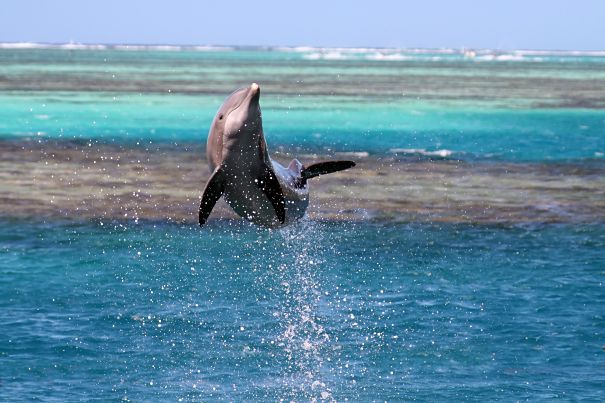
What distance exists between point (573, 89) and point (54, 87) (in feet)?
162

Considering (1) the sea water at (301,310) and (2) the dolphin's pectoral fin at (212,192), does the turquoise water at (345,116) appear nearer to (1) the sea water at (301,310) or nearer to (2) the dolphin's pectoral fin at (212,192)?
(1) the sea water at (301,310)

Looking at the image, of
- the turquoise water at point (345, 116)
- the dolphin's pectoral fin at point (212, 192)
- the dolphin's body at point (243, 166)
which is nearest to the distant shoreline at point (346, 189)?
the turquoise water at point (345, 116)

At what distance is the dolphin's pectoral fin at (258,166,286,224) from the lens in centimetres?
1462

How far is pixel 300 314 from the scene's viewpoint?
18453 mm

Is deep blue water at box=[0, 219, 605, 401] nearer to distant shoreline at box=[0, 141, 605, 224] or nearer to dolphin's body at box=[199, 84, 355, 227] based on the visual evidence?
distant shoreline at box=[0, 141, 605, 224]

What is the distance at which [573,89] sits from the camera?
10762 cm

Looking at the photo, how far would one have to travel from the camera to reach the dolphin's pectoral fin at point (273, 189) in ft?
48.0

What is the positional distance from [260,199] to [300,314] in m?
4.08

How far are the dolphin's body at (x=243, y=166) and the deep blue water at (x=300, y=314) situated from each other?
95.5 inches

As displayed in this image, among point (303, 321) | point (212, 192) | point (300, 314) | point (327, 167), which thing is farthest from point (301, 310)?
point (212, 192)

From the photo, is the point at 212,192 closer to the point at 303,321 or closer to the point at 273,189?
the point at 273,189

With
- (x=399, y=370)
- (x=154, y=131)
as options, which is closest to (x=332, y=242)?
(x=399, y=370)

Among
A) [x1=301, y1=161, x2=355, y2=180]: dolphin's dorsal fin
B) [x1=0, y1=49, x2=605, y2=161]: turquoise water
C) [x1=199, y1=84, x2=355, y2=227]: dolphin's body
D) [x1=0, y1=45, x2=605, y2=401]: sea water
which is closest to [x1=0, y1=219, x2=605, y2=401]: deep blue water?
[x1=0, y1=45, x2=605, y2=401]: sea water

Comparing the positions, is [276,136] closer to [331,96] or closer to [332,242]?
[332,242]
